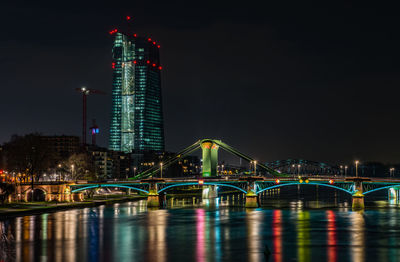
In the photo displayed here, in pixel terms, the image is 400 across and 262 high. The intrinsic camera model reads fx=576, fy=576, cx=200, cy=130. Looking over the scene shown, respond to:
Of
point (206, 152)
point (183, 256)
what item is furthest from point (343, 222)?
point (206, 152)

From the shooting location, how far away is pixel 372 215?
10306 cm

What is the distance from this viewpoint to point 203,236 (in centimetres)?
7606

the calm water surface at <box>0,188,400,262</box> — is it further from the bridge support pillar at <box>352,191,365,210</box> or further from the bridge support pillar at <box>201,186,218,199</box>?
the bridge support pillar at <box>201,186,218,199</box>

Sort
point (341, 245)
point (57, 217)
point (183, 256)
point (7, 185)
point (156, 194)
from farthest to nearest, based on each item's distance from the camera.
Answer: point (156, 194), point (7, 185), point (57, 217), point (341, 245), point (183, 256)

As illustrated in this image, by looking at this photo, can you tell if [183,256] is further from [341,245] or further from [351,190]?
[351,190]

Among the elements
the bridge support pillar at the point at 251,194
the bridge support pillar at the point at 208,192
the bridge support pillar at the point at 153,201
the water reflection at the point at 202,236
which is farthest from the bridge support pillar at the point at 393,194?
the bridge support pillar at the point at 153,201

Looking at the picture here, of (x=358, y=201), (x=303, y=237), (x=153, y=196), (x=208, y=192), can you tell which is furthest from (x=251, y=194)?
(x=303, y=237)

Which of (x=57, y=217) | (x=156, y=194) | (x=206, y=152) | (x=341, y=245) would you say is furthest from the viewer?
(x=206, y=152)

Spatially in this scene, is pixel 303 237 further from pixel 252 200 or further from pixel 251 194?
pixel 251 194

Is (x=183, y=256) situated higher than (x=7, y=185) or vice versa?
(x=7, y=185)

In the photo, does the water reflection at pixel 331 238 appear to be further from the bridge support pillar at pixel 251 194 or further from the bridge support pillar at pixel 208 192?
the bridge support pillar at pixel 208 192

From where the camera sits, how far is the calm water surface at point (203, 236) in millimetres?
59656

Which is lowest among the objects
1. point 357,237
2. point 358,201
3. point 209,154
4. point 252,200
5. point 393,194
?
point 357,237

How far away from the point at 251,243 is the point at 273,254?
8.71 meters
